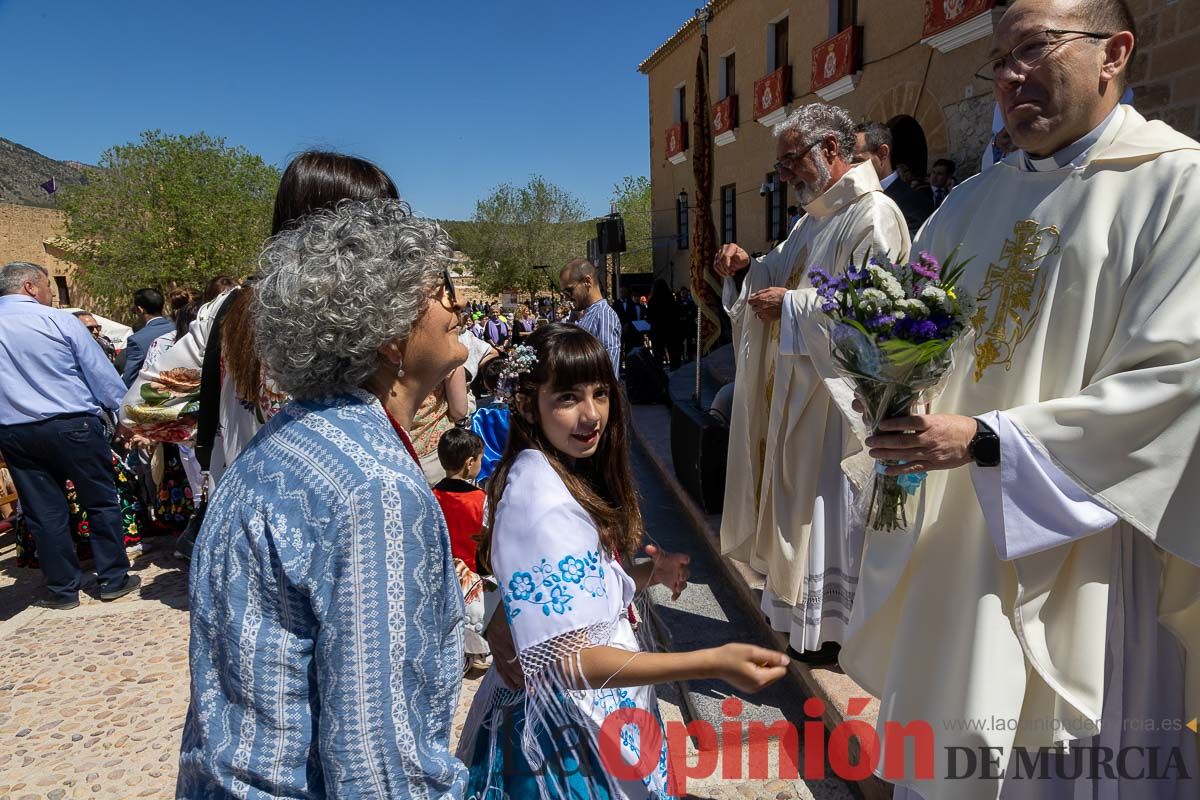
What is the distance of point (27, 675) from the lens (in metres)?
3.82

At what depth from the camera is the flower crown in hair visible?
1767mm

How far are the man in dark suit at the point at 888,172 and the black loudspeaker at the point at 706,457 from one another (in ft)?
5.73

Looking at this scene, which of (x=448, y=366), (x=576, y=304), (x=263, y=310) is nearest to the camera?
(x=263, y=310)

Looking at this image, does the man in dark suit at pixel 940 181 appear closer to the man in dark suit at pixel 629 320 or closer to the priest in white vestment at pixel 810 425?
the priest in white vestment at pixel 810 425

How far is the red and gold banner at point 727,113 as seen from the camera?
17938 mm

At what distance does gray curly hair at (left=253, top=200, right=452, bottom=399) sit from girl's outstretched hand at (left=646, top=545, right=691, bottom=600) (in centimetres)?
102

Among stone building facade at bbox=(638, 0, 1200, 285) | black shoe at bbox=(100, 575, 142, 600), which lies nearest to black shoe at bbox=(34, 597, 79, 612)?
black shoe at bbox=(100, 575, 142, 600)

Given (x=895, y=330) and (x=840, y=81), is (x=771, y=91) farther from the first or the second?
(x=895, y=330)

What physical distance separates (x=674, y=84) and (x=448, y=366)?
23421mm

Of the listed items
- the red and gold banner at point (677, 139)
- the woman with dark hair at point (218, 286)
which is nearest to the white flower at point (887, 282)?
the woman with dark hair at point (218, 286)

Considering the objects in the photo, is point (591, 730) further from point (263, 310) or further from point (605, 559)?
point (263, 310)

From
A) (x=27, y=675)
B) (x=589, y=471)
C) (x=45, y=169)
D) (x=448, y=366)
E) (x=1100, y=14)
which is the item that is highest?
(x=45, y=169)

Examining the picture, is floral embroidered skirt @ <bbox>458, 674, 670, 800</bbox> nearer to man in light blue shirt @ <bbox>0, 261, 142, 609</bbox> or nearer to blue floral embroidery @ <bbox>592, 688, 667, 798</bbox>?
blue floral embroidery @ <bbox>592, 688, 667, 798</bbox>

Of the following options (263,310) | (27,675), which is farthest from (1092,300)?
(27,675)
